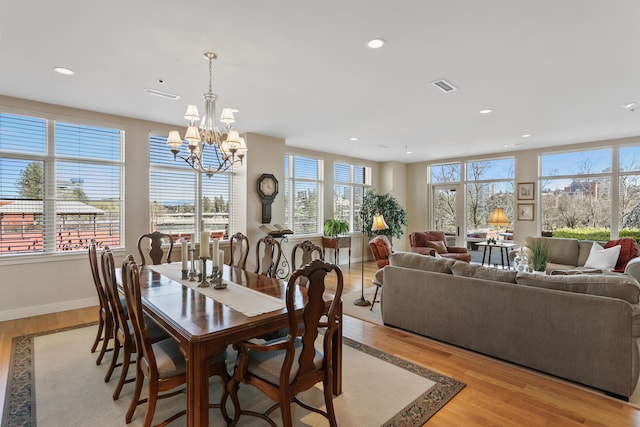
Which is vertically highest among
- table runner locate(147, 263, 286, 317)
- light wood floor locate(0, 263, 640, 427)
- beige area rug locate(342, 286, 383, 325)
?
table runner locate(147, 263, 286, 317)

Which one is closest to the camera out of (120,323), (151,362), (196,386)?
(196,386)

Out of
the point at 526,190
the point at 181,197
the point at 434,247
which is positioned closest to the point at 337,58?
the point at 181,197

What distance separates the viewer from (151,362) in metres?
1.88

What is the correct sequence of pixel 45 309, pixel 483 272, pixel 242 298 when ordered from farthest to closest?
pixel 45 309 < pixel 483 272 < pixel 242 298

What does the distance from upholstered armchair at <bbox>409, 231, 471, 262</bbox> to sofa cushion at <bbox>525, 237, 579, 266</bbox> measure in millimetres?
1277

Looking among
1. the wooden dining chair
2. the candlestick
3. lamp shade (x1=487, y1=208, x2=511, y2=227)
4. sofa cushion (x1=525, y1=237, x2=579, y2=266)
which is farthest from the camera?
lamp shade (x1=487, y1=208, x2=511, y2=227)

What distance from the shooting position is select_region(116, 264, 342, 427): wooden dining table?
1761mm

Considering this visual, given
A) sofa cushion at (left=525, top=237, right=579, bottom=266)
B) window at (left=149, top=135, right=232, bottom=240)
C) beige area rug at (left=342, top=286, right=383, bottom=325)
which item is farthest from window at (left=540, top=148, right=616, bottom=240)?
window at (left=149, top=135, right=232, bottom=240)

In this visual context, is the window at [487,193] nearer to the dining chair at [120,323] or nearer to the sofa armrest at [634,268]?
the sofa armrest at [634,268]

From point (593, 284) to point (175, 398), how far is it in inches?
130

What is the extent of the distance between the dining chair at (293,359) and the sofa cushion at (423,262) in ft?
6.18

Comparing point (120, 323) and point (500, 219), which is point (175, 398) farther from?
point (500, 219)

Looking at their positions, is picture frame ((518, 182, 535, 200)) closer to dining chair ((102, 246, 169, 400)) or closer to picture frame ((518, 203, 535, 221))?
picture frame ((518, 203, 535, 221))

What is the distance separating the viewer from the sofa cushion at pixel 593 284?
2457 millimetres
